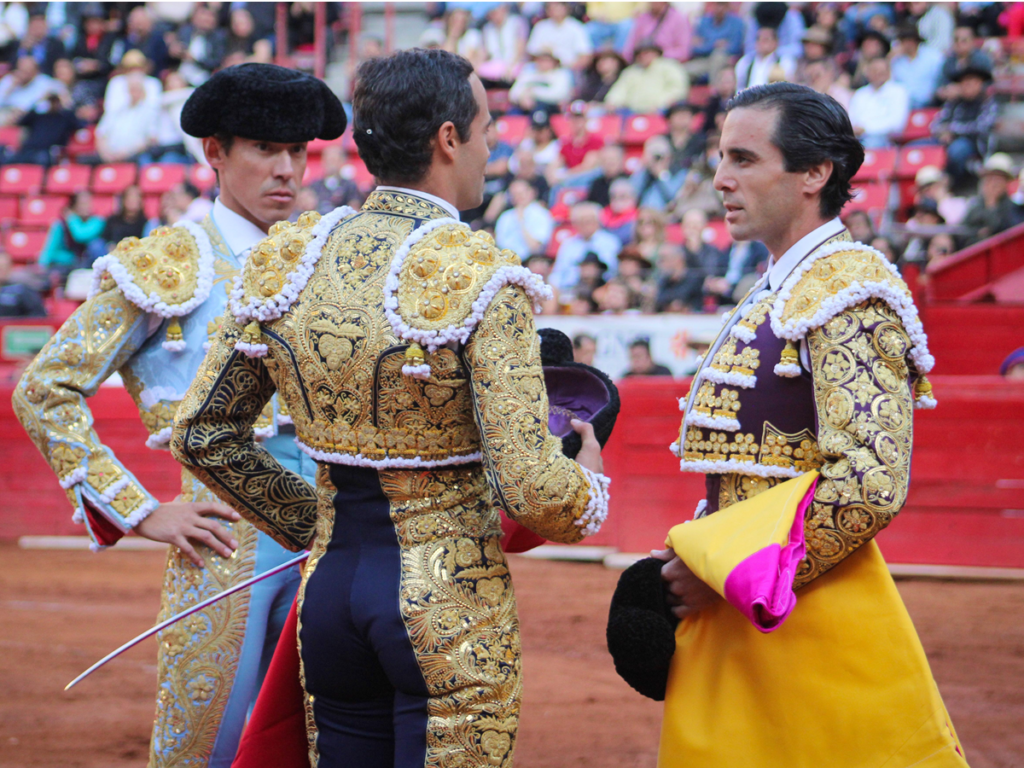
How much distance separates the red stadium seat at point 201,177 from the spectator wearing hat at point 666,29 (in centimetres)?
469

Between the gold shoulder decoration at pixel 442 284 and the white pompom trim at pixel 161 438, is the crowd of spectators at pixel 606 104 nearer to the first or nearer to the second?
the white pompom trim at pixel 161 438

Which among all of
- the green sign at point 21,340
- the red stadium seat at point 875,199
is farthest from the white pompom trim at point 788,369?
the green sign at point 21,340

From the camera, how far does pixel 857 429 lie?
173 centimetres

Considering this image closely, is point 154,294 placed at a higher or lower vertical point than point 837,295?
lower

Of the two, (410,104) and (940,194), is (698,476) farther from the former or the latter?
(410,104)

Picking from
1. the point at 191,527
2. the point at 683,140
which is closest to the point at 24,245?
the point at 683,140

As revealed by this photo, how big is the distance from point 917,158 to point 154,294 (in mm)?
8842

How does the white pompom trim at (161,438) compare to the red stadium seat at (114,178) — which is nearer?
the white pompom trim at (161,438)

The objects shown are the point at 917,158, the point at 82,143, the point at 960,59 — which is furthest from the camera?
the point at 82,143

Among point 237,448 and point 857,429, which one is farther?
point 237,448

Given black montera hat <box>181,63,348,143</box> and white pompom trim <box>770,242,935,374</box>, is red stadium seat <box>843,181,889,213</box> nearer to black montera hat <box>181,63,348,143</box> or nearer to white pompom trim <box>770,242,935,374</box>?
black montera hat <box>181,63,348,143</box>

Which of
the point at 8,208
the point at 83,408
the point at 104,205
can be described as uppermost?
the point at 83,408

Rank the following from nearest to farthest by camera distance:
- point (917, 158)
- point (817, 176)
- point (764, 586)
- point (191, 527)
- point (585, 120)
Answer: point (764, 586) < point (817, 176) < point (191, 527) < point (917, 158) < point (585, 120)

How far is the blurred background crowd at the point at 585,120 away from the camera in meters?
9.11
